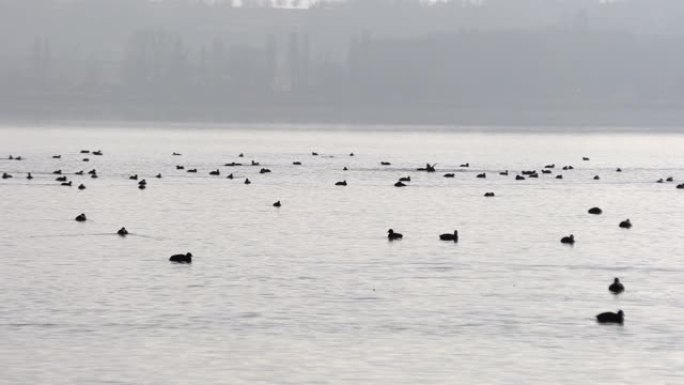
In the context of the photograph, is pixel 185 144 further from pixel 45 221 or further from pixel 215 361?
pixel 215 361

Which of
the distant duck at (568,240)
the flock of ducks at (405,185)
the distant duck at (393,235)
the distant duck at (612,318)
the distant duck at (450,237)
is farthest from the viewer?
the distant duck at (393,235)

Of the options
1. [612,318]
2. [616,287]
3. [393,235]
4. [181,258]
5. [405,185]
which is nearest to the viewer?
[612,318]

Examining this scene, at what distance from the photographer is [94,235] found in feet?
207

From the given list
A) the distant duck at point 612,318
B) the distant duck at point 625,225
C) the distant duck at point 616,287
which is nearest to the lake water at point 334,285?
the distant duck at point 616,287

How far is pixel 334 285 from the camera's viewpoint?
47406 millimetres

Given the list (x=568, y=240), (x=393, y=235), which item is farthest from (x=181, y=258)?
(x=568, y=240)

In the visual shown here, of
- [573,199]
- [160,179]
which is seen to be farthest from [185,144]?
[573,199]

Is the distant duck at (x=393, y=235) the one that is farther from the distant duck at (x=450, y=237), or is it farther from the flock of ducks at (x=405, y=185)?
the distant duck at (x=450, y=237)

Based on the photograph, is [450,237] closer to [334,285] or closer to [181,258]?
[181,258]

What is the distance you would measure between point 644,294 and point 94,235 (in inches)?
982

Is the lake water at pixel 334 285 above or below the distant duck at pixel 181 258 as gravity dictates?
below

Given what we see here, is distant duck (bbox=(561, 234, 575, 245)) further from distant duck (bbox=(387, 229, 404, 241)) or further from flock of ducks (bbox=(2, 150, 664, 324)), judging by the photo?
distant duck (bbox=(387, 229, 404, 241))

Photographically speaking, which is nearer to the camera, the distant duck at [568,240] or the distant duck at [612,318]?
the distant duck at [612,318]

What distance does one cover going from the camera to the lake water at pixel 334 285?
34.5 metres
